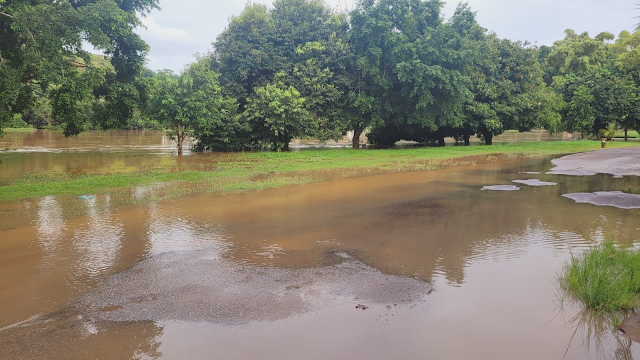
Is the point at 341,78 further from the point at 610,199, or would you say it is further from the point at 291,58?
the point at 610,199

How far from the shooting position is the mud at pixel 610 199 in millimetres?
10484

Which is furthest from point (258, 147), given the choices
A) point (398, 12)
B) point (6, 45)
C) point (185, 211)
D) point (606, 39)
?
point (606, 39)

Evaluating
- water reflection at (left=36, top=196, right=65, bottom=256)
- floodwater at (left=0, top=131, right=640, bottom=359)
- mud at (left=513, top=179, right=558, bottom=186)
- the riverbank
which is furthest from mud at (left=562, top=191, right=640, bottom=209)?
water reflection at (left=36, top=196, right=65, bottom=256)

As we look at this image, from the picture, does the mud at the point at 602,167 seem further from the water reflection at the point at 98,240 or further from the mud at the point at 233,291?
the water reflection at the point at 98,240

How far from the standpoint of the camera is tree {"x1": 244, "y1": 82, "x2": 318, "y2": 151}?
25000mm

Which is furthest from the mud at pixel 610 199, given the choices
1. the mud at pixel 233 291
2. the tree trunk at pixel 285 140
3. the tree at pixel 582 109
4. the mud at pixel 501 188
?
the tree at pixel 582 109

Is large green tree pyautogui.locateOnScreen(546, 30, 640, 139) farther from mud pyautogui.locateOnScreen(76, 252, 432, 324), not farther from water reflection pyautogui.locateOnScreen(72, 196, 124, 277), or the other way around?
water reflection pyautogui.locateOnScreen(72, 196, 124, 277)

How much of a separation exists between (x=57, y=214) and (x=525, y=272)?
9.33 m

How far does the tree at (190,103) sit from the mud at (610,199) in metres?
18.3

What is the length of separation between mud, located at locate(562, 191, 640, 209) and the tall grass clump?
5.35m

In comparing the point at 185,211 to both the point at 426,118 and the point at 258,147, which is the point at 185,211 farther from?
the point at 426,118

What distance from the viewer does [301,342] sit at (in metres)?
4.06

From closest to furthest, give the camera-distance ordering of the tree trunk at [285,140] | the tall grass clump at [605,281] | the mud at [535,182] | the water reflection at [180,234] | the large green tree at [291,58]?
the tall grass clump at [605,281] → the water reflection at [180,234] → the mud at [535,182] → the large green tree at [291,58] → the tree trunk at [285,140]

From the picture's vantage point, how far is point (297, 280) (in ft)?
18.4
